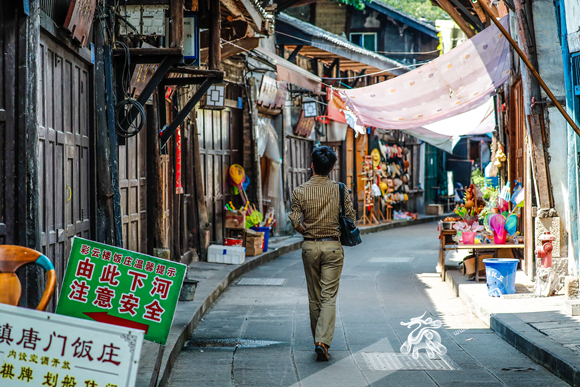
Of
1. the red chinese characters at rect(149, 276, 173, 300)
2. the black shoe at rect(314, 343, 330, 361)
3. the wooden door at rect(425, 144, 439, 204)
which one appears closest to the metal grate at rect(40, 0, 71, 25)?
the red chinese characters at rect(149, 276, 173, 300)

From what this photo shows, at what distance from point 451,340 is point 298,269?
23.0ft

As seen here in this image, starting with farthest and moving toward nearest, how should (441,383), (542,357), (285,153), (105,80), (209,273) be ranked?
(285,153)
(209,273)
(105,80)
(542,357)
(441,383)

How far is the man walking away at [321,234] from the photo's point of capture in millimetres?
6895

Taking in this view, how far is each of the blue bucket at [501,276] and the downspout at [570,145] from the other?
0.76 meters

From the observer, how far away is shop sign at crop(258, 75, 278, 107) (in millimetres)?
17875

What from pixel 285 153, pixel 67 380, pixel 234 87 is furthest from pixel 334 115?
pixel 67 380

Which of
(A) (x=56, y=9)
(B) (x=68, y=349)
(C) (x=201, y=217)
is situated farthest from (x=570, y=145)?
(C) (x=201, y=217)

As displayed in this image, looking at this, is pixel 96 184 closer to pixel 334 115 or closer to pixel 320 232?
pixel 320 232

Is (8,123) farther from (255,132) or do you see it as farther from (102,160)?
(255,132)

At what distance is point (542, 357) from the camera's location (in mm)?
6617

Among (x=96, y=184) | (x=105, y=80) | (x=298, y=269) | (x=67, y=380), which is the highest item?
(x=105, y=80)

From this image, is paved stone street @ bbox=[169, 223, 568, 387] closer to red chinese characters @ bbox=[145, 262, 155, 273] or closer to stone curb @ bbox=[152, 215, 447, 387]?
stone curb @ bbox=[152, 215, 447, 387]

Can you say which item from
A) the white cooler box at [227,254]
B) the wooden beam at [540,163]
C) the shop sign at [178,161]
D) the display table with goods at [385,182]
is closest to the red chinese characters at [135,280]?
the wooden beam at [540,163]

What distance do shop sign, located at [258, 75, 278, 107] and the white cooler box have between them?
16.7 feet
